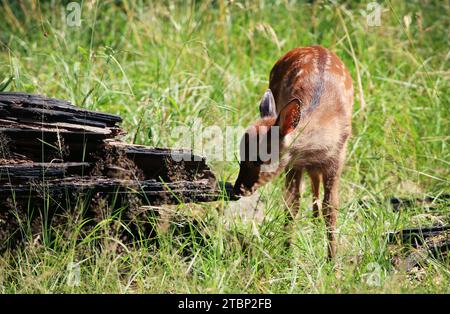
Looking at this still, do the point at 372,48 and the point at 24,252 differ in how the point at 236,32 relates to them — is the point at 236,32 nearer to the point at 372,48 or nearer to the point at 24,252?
the point at 372,48

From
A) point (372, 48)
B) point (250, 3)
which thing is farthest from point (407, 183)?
point (250, 3)

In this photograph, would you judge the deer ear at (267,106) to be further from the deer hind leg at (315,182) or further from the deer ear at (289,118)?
the deer hind leg at (315,182)

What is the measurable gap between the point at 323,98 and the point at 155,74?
7.11 ft

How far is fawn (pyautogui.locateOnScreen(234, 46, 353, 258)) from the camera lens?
5.42 metres

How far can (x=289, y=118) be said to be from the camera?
5.36 m

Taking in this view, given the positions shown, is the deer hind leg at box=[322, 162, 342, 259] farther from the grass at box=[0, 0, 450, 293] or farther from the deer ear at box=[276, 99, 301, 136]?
the deer ear at box=[276, 99, 301, 136]

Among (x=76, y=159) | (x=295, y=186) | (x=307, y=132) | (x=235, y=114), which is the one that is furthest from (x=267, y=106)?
(x=235, y=114)

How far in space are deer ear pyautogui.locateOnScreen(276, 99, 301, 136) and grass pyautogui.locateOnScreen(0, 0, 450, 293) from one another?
43 centimetres

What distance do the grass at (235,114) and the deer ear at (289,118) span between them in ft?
1.41

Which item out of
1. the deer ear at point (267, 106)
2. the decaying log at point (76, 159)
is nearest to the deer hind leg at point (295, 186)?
the deer ear at point (267, 106)

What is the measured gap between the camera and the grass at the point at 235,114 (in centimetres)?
474

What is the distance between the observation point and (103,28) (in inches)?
343

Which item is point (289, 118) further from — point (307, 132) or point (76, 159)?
point (76, 159)
